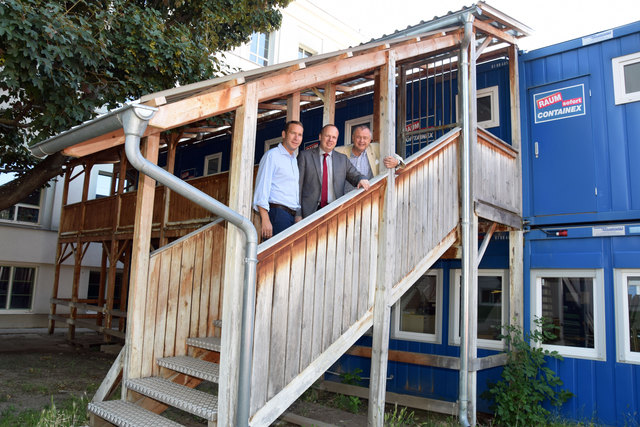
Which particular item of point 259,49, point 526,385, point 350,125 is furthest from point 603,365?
point 259,49

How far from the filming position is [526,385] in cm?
679

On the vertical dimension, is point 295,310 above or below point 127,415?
above

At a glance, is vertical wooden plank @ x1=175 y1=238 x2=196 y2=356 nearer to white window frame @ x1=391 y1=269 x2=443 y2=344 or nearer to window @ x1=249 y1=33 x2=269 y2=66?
white window frame @ x1=391 y1=269 x2=443 y2=344

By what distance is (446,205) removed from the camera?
6340 mm

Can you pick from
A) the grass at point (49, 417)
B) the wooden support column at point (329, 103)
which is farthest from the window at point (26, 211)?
the wooden support column at point (329, 103)

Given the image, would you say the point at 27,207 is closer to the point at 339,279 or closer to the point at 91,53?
the point at 91,53

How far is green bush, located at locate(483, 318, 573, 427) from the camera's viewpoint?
6656mm

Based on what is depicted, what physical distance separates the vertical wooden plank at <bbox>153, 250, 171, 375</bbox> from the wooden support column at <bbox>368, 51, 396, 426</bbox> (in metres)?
2.15

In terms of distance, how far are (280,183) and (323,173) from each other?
58 centimetres

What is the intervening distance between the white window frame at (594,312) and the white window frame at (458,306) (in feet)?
1.73

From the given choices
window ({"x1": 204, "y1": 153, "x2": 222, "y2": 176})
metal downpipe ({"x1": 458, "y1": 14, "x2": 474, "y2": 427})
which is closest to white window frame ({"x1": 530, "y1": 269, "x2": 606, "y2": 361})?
metal downpipe ({"x1": 458, "y1": 14, "x2": 474, "y2": 427})

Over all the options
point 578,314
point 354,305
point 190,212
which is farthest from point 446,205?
point 190,212

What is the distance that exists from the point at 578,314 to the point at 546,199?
180 cm

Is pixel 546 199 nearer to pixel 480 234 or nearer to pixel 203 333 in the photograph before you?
pixel 480 234
